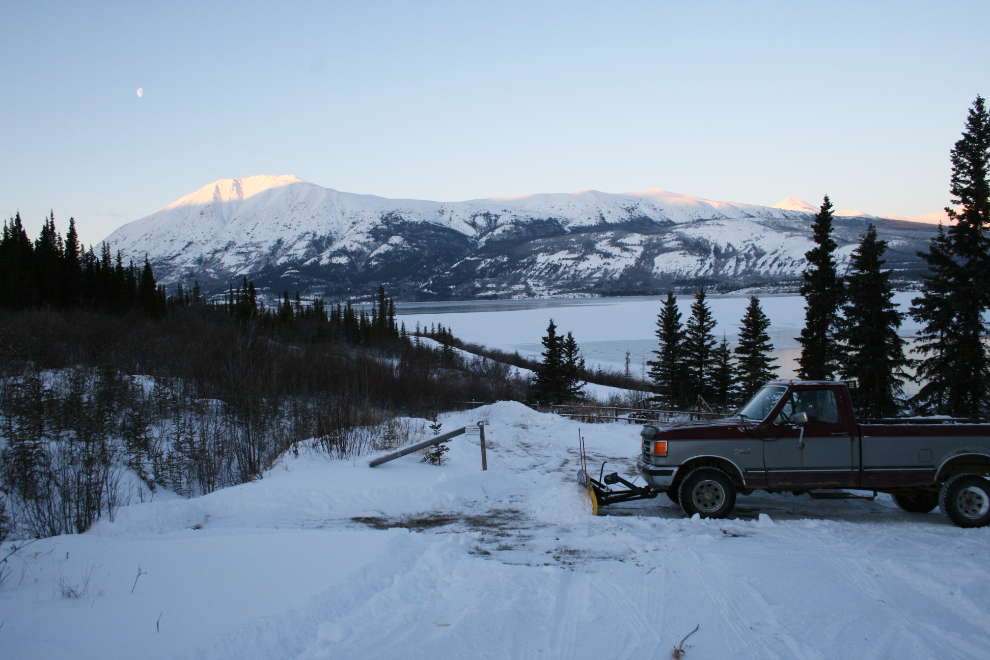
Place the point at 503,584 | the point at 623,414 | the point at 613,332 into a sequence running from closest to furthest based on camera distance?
the point at 503,584 → the point at 623,414 → the point at 613,332

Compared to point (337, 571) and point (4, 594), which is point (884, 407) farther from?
point (4, 594)

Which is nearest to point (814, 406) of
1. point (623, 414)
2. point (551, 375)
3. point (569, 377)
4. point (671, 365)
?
point (623, 414)

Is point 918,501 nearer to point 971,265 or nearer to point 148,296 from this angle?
point 971,265

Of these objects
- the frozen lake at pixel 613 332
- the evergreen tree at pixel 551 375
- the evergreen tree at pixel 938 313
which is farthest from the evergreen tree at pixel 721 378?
the evergreen tree at pixel 938 313

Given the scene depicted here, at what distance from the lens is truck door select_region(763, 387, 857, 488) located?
7.87 m

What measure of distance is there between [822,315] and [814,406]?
22.0 m

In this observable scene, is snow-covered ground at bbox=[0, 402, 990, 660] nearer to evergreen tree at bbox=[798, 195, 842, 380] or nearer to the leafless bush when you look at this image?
the leafless bush

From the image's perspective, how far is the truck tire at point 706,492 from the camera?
25.8 ft

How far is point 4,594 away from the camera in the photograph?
450 cm

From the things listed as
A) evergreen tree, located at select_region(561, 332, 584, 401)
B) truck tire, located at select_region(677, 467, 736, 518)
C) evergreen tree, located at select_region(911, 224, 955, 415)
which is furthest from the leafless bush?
evergreen tree, located at select_region(561, 332, 584, 401)

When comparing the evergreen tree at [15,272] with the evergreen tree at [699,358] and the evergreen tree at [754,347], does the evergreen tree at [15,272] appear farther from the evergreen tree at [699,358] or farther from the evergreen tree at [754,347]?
the evergreen tree at [754,347]

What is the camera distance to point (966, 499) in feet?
24.9

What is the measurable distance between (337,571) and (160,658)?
75.3 inches

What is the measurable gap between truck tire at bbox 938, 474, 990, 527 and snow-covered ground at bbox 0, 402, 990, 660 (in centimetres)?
28
